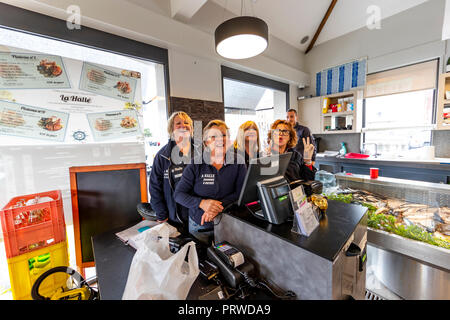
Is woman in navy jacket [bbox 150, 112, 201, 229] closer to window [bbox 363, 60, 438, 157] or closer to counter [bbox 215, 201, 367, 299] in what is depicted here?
counter [bbox 215, 201, 367, 299]

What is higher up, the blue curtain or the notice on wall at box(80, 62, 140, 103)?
the blue curtain

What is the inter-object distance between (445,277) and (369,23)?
4433 millimetres

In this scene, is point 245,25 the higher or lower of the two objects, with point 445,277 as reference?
higher

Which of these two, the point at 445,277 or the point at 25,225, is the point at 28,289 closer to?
the point at 25,225

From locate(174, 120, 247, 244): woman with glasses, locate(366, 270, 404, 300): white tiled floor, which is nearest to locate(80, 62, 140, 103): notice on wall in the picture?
locate(174, 120, 247, 244): woman with glasses

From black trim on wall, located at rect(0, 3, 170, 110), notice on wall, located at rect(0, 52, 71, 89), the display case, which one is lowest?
the display case

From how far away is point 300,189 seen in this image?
941 millimetres

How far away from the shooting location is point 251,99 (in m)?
4.34

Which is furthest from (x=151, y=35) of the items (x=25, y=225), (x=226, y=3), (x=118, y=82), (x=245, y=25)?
(x=25, y=225)

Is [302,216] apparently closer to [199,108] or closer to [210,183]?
[210,183]

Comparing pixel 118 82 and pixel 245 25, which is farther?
pixel 118 82

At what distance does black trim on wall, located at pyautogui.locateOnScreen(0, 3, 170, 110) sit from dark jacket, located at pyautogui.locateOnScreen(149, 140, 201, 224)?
1.21 m

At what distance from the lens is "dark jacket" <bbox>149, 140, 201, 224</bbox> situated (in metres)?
1.64

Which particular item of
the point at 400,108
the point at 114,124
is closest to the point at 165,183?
the point at 114,124
